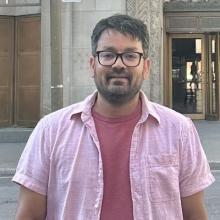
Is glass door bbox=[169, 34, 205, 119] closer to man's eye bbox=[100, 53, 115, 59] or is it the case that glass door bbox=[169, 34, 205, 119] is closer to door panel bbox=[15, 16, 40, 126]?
door panel bbox=[15, 16, 40, 126]

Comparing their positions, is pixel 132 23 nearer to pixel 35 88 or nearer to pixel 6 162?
pixel 6 162

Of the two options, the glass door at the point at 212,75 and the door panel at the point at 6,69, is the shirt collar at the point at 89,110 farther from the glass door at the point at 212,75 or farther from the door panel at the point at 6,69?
the glass door at the point at 212,75

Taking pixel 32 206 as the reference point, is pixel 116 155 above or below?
above

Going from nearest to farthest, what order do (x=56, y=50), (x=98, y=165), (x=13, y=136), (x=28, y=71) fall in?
(x=98, y=165) < (x=56, y=50) < (x=13, y=136) < (x=28, y=71)

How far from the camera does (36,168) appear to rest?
2.29m

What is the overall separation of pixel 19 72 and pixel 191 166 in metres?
14.2

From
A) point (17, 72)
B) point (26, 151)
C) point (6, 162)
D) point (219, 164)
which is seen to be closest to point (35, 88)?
point (17, 72)

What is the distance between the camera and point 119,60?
2229mm

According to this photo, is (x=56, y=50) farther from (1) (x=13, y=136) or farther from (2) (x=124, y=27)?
(2) (x=124, y=27)

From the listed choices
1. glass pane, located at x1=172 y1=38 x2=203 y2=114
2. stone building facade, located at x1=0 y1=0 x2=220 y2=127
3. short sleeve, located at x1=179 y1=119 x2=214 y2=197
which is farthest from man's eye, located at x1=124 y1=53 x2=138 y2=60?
glass pane, located at x1=172 y1=38 x2=203 y2=114

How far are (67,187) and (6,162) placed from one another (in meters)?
9.63

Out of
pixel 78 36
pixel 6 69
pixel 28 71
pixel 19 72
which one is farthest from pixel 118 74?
pixel 6 69

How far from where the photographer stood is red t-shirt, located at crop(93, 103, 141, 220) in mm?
2160

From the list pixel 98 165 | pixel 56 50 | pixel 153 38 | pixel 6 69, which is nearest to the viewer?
pixel 98 165
